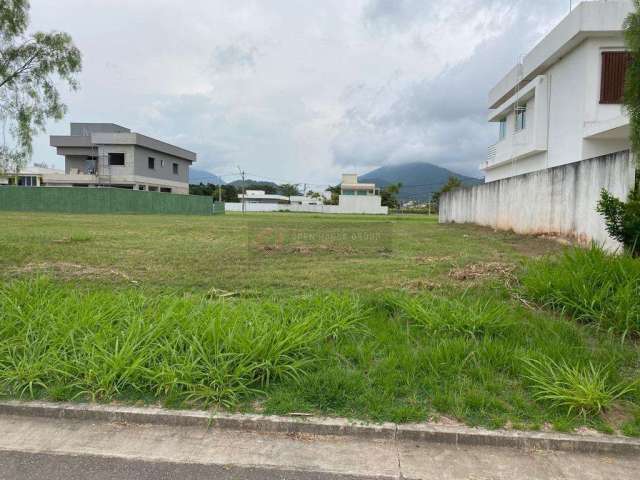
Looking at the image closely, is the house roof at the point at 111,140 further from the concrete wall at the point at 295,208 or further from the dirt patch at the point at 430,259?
the dirt patch at the point at 430,259

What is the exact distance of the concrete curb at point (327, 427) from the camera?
8.44ft

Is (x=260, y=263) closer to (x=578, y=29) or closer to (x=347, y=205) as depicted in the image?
(x=578, y=29)

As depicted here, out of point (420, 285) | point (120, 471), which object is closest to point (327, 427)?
point (120, 471)

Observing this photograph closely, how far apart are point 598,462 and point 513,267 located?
4.42 meters

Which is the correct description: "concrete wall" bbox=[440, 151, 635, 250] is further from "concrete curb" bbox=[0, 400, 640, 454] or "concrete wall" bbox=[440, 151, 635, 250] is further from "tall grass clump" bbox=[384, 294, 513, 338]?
"concrete curb" bbox=[0, 400, 640, 454]

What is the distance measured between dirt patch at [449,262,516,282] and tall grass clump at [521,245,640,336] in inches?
34.1

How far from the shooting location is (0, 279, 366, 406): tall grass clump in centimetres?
307

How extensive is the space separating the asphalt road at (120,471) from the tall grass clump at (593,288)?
3173mm

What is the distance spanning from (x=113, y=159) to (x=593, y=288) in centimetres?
4326

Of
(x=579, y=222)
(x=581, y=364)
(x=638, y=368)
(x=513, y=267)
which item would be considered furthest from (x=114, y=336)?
(x=579, y=222)

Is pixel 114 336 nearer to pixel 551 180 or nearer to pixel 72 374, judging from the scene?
pixel 72 374

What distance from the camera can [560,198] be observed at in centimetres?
1068

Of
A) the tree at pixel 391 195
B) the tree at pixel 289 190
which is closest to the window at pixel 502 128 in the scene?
the tree at pixel 391 195

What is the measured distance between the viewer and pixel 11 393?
310cm
